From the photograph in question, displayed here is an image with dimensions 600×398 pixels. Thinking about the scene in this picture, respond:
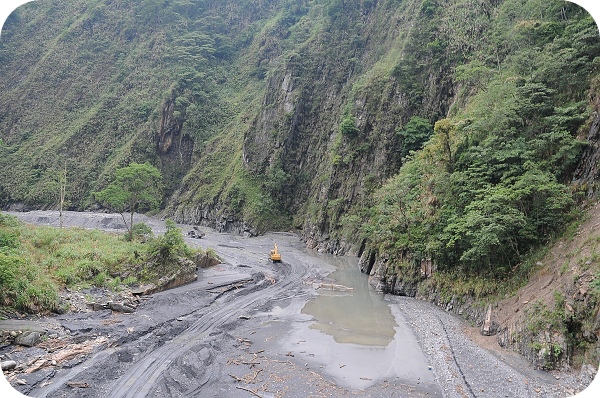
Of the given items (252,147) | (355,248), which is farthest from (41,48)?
(355,248)

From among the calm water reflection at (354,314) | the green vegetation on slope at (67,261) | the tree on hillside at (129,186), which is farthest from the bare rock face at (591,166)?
the tree on hillside at (129,186)

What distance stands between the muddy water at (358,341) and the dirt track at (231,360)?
150 mm

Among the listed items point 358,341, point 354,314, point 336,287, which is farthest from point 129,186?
point 358,341

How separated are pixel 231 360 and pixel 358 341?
18.1ft

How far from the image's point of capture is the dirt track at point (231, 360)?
11.1m

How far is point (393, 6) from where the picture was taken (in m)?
58.0

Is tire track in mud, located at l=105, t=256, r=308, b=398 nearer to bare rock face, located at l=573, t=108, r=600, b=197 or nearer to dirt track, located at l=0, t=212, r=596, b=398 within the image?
dirt track, located at l=0, t=212, r=596, b=398

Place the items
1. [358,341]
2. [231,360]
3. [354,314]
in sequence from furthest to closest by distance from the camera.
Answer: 1. [354,314]
2. [358,341]
3. [231,360]

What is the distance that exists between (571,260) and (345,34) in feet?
195

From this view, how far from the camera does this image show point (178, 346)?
581 inches

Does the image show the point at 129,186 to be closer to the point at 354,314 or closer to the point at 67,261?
the point at 67,261

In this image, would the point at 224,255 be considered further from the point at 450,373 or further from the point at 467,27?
the point at 467,27

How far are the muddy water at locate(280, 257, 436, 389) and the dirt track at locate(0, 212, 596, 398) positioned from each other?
0.15 m

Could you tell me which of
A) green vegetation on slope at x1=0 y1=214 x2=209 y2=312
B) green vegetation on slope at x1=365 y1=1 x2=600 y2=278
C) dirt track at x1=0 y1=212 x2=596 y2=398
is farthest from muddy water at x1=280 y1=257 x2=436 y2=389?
green vegetation on slope at x1=0 y1=214 x2=209 y2=312
